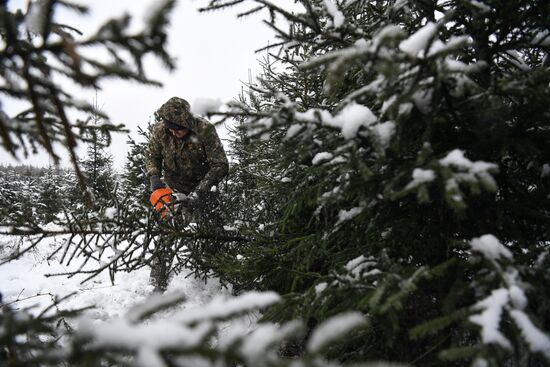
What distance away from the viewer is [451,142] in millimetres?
1933

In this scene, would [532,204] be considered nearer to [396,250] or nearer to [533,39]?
[396,250]

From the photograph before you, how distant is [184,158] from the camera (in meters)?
5.00

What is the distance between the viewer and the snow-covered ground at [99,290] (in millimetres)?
5164

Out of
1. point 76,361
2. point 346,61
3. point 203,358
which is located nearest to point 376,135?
point 346,61

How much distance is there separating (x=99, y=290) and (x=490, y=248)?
21.5ft

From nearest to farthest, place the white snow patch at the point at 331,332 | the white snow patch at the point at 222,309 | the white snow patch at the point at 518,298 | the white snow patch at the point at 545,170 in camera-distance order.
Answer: the white snow patch at the point at 331,332
the white snow patch at the point at 222,309
the white snow patch at the point at 518,298
the white snow patch at the point at 545,170

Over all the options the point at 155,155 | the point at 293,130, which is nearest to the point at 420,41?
the point at 293,130

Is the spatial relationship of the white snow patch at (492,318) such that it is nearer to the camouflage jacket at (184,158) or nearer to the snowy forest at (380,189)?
the snowy forest at (380,189)

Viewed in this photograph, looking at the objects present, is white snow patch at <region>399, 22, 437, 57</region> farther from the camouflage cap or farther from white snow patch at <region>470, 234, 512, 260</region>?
the camouflage cap

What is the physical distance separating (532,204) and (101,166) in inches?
824

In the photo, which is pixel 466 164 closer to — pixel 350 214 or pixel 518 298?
pixel 518 298

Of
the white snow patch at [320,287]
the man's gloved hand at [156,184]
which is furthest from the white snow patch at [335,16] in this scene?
the man's gloved hand at [156,184]

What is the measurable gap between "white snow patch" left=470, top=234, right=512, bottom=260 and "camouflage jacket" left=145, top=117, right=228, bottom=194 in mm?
3671

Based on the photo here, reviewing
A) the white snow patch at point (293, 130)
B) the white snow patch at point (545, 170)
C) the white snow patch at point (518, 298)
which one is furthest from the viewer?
the white snow patch at point (545, 170)
